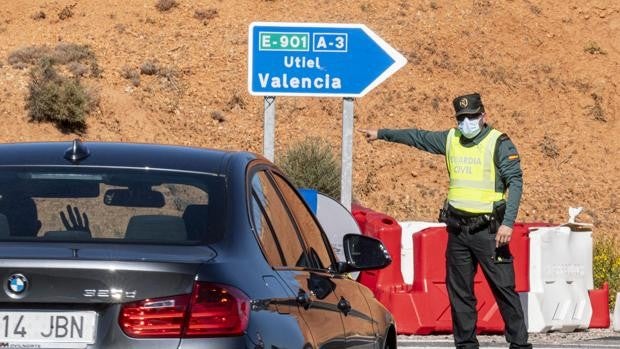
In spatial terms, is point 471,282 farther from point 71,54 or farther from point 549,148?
point 71,54

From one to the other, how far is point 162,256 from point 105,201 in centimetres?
81

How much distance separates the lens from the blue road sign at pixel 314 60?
1363cm

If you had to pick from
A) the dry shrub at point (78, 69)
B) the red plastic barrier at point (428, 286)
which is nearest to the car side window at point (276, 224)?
the red plastic barrier at point (428, 286)

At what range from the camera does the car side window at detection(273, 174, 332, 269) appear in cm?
623

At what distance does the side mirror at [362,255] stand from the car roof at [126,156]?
2.55 feet

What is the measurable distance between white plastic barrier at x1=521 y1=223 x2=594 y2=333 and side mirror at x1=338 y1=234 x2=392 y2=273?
7298 millimetres

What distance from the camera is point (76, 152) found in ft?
17.8

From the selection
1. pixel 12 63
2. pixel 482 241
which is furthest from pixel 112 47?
pixel 482 241

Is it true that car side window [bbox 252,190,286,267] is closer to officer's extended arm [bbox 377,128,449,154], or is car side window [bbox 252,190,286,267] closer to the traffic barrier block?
officer's extended arm [bbox 377,128,449,154]

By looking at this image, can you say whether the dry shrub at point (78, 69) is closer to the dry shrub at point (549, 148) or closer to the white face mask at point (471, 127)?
the dry shrub at point (549, 148)

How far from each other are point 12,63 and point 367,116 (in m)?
10.1

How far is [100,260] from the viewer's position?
443cm

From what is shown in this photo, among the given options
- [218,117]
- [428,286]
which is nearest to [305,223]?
[428,286]

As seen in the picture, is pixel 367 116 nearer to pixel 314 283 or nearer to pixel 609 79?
pixel 609 79
